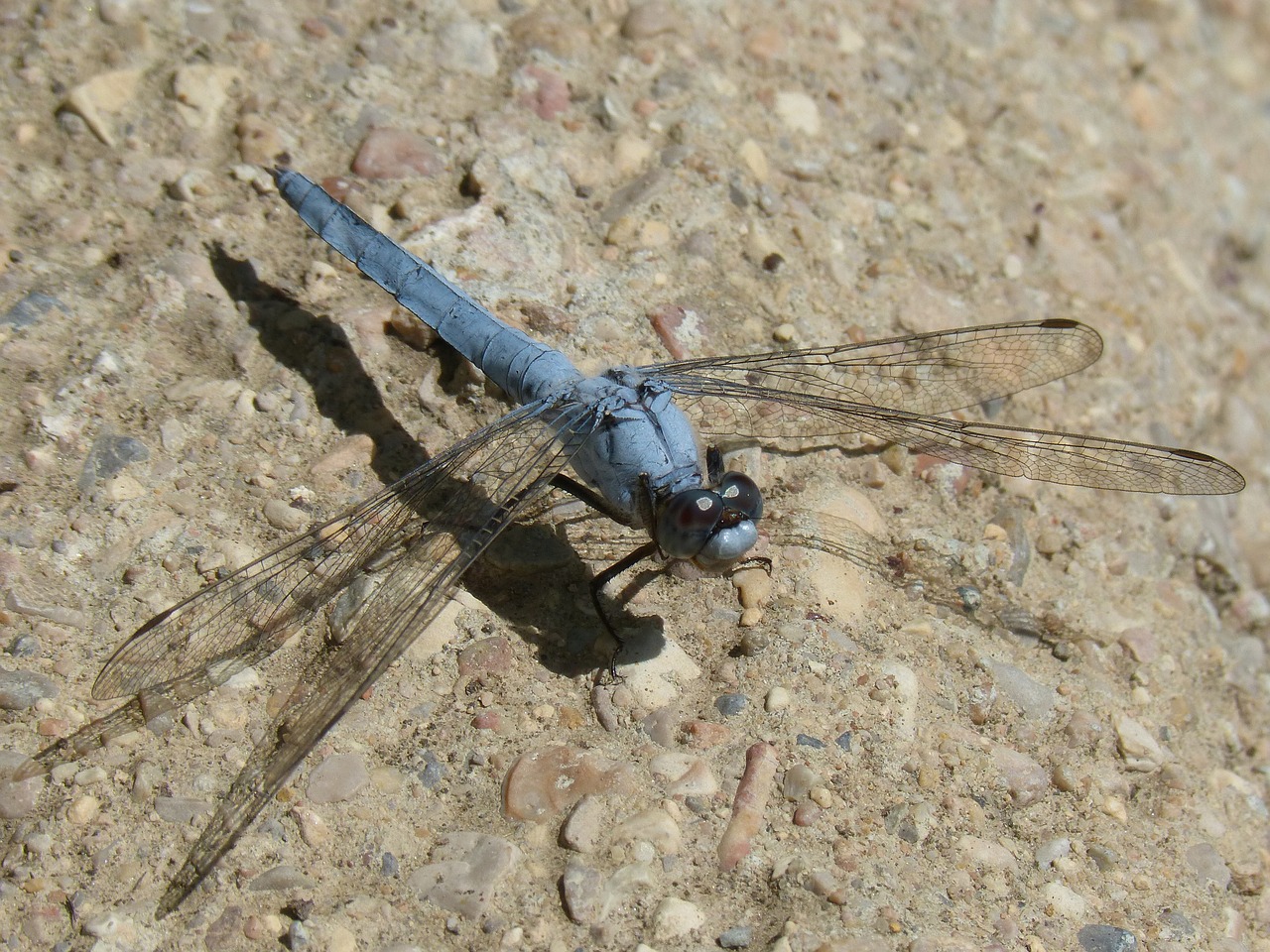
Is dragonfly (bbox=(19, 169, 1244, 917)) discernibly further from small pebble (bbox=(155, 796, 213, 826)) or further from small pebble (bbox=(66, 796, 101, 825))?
small pebble (bbox=(66, 796, 101, 825))

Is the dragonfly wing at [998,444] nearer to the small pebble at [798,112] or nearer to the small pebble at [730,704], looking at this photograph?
the small pebble at [730,704]

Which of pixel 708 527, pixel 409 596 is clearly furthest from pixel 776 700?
pixel 409 596

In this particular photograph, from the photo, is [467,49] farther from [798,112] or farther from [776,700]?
[776,700]

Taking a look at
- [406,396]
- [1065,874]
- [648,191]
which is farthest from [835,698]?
[648,191]

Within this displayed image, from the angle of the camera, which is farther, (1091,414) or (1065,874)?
(1091,414)

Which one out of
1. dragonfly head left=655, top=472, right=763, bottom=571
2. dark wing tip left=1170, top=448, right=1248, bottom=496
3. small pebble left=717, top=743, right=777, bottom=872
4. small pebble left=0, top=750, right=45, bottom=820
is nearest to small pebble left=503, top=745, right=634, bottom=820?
small pebble left=717, top=743, right=777, bottom=872

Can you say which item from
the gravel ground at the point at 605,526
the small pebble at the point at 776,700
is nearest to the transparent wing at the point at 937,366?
the gravel ground at the point at 605,526

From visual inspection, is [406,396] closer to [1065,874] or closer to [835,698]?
[835,698]
